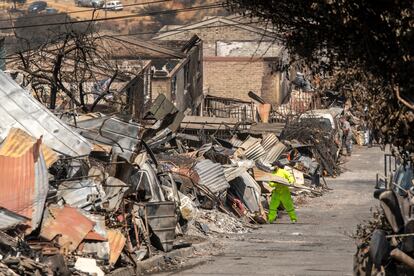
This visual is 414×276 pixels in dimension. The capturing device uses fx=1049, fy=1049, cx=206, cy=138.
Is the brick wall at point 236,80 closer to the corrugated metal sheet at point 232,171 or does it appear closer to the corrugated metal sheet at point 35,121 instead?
the corrugated metal sheet at point 232,171

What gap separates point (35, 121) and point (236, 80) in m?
35.5

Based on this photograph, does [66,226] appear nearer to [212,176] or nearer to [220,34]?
[212,176]

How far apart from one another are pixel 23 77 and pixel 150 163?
155 inches

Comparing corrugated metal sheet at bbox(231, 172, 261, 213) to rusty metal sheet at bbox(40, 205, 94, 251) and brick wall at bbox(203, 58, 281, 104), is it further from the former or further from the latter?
brick wall at bbox(203, 58, 281, 104)

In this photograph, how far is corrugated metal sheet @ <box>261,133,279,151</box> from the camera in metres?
36.4

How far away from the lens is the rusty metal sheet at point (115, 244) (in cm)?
1839

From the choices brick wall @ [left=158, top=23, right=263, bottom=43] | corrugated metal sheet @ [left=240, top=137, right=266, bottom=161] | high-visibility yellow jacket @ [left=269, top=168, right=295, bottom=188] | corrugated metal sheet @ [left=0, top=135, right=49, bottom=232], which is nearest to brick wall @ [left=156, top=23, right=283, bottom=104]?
brick wall @ [left=158, top=23, right=263, bottom=43]

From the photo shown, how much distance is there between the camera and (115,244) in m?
18.7

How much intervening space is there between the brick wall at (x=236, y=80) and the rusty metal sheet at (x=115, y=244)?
36945 mm

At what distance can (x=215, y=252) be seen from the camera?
22.7 metres

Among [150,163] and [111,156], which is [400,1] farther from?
[150,163]

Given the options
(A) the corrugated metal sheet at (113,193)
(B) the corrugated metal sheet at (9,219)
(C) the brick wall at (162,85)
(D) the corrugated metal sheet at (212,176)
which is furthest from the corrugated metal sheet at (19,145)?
(C) the brick wall at (162,85)

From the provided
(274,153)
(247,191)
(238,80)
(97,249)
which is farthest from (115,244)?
(238,80)

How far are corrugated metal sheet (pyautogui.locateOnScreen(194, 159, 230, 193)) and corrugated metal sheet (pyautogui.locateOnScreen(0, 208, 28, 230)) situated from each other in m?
11.6
